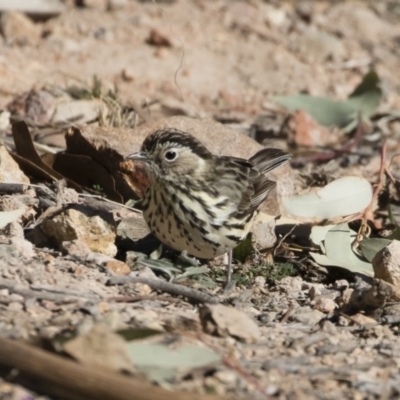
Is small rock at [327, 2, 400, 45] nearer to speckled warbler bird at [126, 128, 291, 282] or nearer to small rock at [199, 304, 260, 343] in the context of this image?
speckled warbler bird at [126, 128, 291, 282]

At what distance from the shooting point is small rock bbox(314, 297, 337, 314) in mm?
5727

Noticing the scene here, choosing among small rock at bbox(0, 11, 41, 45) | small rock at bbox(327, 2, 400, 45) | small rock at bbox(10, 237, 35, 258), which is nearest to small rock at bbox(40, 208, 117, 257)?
small rock at bbox(10, 237, 35, 258)

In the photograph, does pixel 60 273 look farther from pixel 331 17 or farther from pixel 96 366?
pixel 331 17

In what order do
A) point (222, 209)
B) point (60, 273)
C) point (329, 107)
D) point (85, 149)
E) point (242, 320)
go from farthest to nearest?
point (329, 107) < point (85, 149) < point (222, 209) < point (60, 273) < point (242, 320)

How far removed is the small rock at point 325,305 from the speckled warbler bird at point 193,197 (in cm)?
54

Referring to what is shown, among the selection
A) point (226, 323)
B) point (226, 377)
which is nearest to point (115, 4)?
point (226, 323)

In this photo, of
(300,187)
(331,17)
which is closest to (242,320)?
(300,187)

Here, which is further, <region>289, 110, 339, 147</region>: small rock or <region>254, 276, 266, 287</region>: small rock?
<region>289, 110, 339, 147</region>: small rock

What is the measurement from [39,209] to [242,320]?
2003mm

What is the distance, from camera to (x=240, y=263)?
21.2 ft

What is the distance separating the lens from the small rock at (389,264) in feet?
19.6

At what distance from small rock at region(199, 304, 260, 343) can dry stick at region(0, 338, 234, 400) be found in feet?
2.99

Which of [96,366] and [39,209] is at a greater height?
[96,366]

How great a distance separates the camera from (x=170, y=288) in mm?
5438
